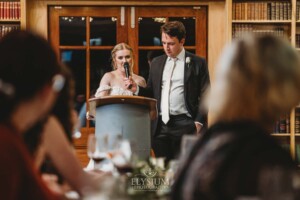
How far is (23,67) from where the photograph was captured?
5.50 ft

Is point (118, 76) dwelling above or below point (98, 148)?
above

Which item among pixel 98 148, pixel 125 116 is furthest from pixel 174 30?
pixel 98 148

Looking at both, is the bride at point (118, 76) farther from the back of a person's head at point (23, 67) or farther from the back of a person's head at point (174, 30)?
the back of a person's head at point (23, 67)

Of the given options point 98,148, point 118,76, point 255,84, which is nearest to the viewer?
point 255,84

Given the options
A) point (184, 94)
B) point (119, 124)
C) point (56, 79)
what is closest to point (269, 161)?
point (56, 79)

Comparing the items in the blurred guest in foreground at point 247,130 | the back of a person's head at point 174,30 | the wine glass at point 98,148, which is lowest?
the wine glass at point 98,148

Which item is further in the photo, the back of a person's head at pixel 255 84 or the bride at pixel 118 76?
the bride at pixel 118 76

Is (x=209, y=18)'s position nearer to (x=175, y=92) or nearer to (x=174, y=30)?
(x=174, y=30)

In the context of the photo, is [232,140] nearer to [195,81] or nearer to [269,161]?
[269,161]

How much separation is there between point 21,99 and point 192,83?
11.8 ft

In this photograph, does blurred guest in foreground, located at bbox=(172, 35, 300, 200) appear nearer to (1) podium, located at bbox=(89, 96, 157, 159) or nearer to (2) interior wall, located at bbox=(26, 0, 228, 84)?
(1) podium, located at bbox=(89, 96, 157, 159)

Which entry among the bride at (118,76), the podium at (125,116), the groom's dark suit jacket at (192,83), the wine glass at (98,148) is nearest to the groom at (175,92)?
the groom's dark suit jacket at (192,83)

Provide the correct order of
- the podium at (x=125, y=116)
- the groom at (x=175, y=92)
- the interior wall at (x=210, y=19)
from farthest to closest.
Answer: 1. the interior wall at (x=210, y=19)
2. the groom at (x=175, y=92)
3. the podium at (x=125, y=116)

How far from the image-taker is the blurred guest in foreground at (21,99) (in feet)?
5.34
